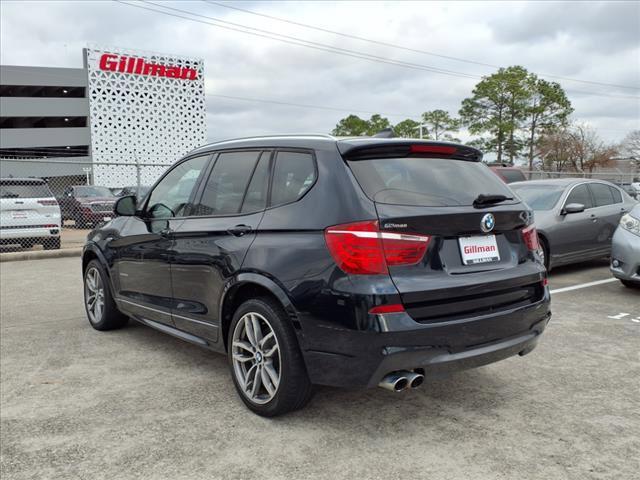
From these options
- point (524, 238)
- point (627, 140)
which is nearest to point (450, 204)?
point (524, 238)

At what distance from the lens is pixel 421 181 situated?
3162 millimetres

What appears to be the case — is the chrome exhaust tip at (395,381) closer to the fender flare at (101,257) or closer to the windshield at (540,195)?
the fender flare at (101,257)

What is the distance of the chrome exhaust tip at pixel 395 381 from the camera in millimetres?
2828

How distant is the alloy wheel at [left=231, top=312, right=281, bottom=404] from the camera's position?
10.7 feet

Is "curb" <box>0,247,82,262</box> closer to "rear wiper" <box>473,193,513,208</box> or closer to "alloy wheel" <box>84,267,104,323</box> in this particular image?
"alloy wheel" <box>84,267,104,323</box>

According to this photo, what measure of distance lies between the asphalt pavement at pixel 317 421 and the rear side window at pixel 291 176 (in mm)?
1315

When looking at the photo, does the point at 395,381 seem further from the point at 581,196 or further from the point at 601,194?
the point at 601,194

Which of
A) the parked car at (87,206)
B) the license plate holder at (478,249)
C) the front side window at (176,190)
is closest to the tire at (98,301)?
the front side window at (176,190)

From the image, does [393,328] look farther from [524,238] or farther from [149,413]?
[149,413]

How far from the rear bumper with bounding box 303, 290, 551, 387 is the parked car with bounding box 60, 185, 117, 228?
15.2 meters

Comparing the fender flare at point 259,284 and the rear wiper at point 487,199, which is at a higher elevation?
the rear wiper at point 487,199

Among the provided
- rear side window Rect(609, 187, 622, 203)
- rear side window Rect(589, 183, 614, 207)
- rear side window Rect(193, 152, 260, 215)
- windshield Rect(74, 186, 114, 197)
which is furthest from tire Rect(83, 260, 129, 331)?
windshield Rect(74, 186, 114, 197)

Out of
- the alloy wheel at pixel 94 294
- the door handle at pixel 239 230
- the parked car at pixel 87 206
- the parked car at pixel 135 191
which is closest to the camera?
the door handle at pixel 239 230

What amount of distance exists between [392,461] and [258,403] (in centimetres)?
93
